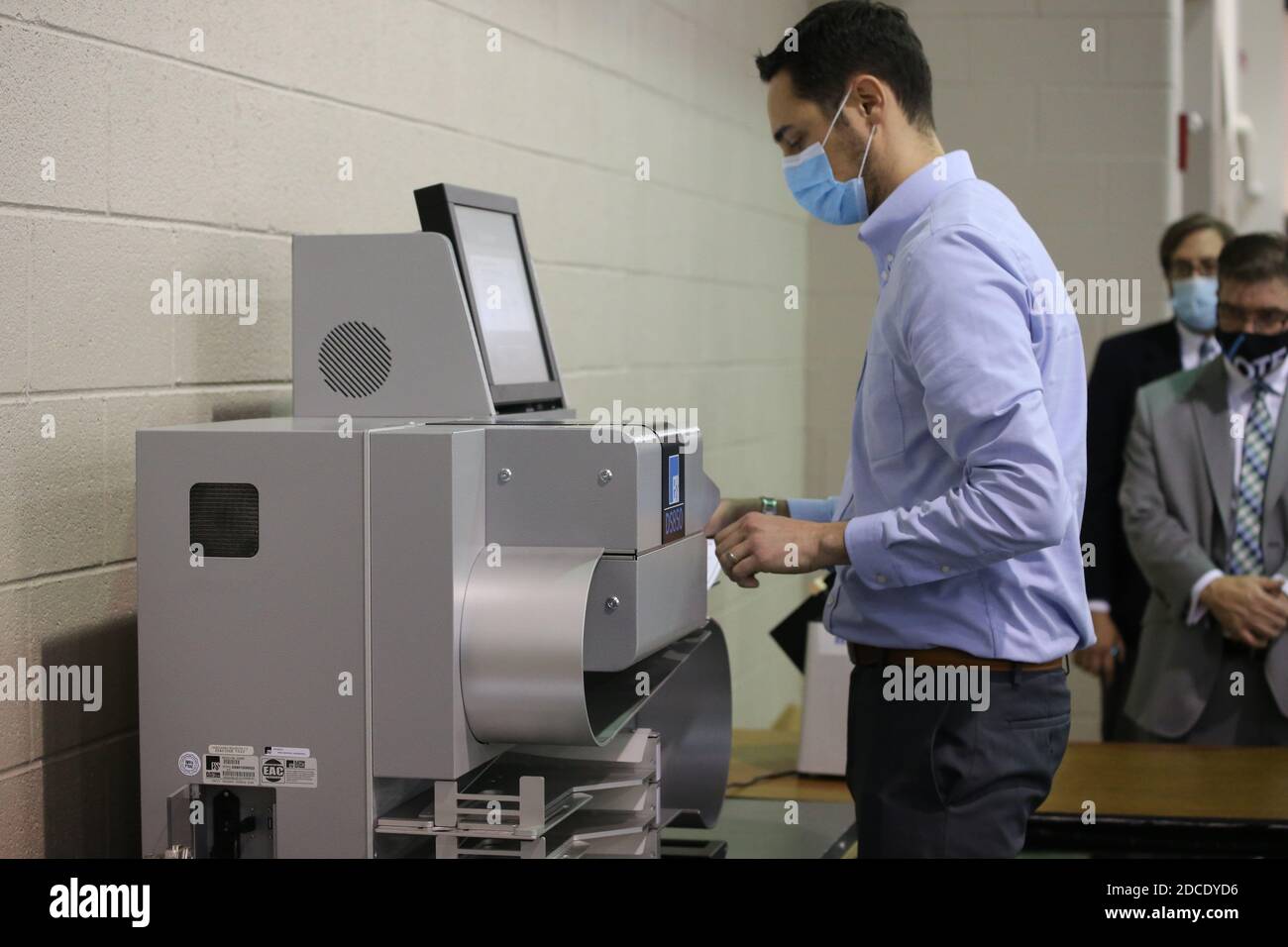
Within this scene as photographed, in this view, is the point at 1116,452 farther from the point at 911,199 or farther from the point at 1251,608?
the point at 911,199

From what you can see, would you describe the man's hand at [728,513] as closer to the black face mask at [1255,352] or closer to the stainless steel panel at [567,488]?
the stainless steel panel at [567,488]

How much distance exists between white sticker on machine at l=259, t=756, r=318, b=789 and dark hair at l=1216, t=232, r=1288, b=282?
2376 mm

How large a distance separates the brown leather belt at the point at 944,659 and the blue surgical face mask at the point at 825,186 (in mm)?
521

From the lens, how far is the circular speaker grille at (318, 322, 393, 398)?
1.60 metres

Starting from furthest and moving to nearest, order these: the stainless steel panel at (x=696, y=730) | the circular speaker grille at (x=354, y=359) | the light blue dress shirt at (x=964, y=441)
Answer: the stainless steel panel at (x=696, y=730)
the circular speaker grille at (x=354, y=359)
the light blue dress shirt at (x=964, y=441)

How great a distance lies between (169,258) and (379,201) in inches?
20.8

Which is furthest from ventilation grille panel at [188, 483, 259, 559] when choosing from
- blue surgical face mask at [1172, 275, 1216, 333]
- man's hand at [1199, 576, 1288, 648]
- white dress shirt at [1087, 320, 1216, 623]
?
blue surgical face mask at [1172, 275, 1216, 333]

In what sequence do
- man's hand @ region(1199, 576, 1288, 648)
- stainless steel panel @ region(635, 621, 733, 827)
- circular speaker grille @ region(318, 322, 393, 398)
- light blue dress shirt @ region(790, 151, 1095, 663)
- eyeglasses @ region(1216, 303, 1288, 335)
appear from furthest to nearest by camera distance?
eyeglasses @ region(1216, 303, 1288, 335), man's hand @ region(1199, 576, 1288, 648), stainless steel panel @ region(635, 621, 733, 827), circular speaker grille @ region(318, 322, 393, 398), light blue dress shirt @ region(790, 151, 1095, 663)

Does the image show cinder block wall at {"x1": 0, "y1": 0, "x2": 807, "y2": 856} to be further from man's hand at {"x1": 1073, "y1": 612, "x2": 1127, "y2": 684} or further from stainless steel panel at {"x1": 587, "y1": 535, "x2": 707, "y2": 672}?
man's hand at {"x1": 1073, "y1": 612, "x2": 1127, "y2": 684}

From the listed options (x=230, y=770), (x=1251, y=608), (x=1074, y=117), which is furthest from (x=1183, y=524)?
(x=230, y=770)

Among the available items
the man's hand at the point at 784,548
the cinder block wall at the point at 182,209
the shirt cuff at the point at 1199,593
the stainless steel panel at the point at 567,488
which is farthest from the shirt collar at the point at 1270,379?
the stainless steel panel at the point at 567,488

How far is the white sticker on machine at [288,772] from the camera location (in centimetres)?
136
